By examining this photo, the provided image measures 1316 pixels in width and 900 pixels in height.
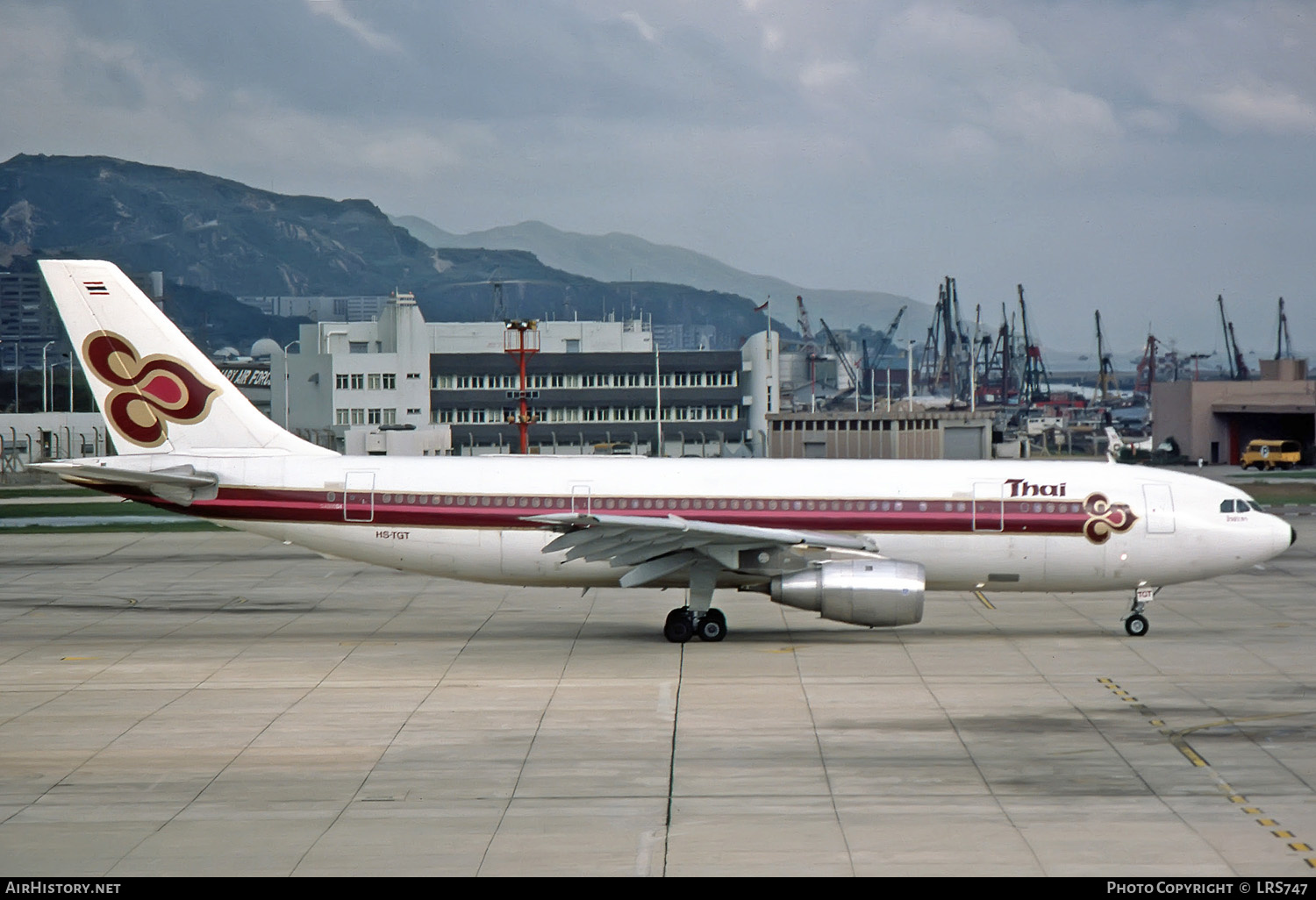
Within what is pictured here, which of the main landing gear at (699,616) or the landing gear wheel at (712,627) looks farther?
the landing gear wheel at (712,627)

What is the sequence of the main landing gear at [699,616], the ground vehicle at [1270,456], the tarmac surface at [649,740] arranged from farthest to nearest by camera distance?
the ground vehicle at [1270,456] → the main landing gear at [699,616] → the tarmac surface at [649,740]

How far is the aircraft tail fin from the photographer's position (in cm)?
3153

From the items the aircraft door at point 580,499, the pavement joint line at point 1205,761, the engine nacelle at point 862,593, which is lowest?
the pavement joint line at point 1205,761

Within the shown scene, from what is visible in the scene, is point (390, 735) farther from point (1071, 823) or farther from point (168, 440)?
point (168, 440)

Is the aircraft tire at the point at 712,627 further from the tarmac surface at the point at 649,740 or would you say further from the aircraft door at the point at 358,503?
the aircraft door at the point at 358,503

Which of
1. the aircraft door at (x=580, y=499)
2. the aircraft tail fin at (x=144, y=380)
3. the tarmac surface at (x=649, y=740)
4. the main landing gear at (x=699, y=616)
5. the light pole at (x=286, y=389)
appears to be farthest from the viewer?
the light pole at (x=286, y=389)

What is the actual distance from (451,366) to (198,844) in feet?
377

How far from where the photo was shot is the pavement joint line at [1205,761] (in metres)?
15.8

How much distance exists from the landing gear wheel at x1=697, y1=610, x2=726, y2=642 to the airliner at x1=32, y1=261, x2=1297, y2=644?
4 cm

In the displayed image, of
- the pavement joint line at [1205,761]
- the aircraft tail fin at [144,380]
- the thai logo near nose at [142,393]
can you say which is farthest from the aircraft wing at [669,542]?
the thai logo near nose at [142,393]

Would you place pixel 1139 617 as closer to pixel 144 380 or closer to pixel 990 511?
pixel 990 511

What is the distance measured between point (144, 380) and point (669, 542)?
12.8 meters

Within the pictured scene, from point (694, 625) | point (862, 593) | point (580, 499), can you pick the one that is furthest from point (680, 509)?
point (862, 593)

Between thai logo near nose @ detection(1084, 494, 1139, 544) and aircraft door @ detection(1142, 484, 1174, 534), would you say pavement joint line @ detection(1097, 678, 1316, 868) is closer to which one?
thai logo near nose @ detection(1084, 494, 1139, 544)
